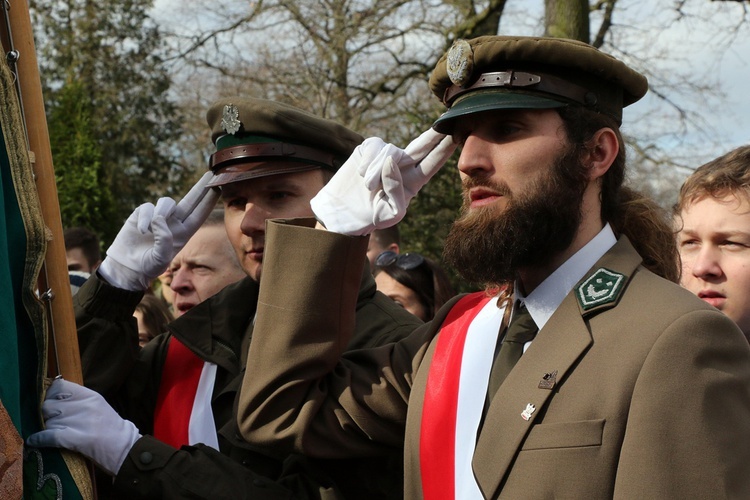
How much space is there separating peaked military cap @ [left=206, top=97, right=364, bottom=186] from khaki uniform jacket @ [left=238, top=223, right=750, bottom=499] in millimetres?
641

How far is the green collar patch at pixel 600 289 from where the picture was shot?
2.44 m

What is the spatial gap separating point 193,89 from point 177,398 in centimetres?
1762

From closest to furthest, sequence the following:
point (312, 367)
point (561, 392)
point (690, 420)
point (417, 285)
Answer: point (690, 420), point (561, 392), point (312, 367), point (417, 285)

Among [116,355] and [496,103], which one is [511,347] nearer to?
[496,103]

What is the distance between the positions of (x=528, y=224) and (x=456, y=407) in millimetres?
502

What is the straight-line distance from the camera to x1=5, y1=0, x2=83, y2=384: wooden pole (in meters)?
2.81

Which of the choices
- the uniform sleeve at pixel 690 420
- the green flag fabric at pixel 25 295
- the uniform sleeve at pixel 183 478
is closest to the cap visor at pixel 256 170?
the green flag fabric at pixel 25 295

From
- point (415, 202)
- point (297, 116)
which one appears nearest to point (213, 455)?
point (297, 116)

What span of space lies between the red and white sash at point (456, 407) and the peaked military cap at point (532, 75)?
1.90ft

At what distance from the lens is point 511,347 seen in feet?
8.55

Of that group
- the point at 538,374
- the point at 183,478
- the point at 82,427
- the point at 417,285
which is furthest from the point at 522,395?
the point at 417,285

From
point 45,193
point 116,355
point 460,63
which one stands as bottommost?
point 116,355

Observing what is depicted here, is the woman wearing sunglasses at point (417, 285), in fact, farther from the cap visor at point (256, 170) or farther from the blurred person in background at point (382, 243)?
the cap visor at point (256, 170)

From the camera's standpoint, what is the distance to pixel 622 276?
248 centimetres
